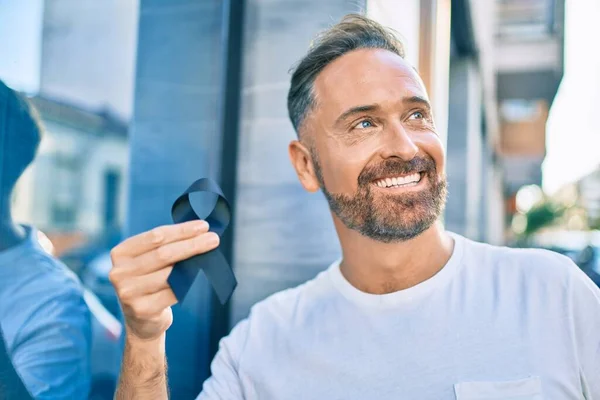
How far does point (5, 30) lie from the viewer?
5.74ft

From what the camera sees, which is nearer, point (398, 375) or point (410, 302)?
point (398, 375)

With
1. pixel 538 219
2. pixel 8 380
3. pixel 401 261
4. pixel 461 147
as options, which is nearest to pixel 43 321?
pixel 8 380

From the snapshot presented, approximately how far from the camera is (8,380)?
5.56 feet

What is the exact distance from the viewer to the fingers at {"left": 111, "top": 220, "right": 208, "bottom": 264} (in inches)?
48.9

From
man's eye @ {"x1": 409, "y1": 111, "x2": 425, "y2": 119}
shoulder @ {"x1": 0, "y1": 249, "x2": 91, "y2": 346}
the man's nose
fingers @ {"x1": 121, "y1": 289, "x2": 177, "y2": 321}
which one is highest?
man's eye @ {"x1": 409, "y1": 111, "x2": 425, "y2": 119}

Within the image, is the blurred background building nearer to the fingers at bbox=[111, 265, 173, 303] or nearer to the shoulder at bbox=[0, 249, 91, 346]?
the shoulder at bbox=[0, 249, 91, 346]

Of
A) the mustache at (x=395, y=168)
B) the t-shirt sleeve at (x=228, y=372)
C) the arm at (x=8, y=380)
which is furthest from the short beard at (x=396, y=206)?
the arm at (x=8, y=380)

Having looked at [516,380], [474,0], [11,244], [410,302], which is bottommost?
[516,380]

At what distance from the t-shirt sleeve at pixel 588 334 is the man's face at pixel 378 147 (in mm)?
480

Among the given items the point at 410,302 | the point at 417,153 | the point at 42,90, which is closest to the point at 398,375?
the point at 410,302

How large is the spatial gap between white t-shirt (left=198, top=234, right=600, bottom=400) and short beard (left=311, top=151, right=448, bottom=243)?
0.57 feet

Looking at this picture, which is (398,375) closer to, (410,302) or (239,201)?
(410,302)

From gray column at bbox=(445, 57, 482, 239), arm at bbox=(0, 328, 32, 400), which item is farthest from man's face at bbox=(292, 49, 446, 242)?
gray column at bbox=(445, 57, 482, 239)

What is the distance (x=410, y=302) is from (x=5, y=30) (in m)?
1.56
